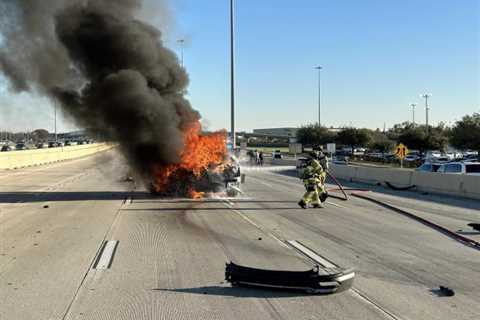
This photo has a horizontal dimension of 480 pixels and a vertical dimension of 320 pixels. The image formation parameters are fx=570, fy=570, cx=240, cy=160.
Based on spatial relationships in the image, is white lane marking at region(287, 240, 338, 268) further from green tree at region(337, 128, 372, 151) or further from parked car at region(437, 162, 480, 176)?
green tree at region(337, 128, 372, 151)

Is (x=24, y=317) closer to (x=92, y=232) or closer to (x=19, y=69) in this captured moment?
(x=92, y=232)

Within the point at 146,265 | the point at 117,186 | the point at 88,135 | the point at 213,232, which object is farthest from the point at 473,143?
the point at 146,265

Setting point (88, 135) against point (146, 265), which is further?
point (88, 135)

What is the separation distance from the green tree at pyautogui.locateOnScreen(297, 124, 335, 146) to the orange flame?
7442 centimetres

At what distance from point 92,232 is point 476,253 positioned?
696 centimetres

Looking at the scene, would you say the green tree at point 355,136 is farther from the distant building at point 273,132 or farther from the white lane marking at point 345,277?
the distant building at point 273,132

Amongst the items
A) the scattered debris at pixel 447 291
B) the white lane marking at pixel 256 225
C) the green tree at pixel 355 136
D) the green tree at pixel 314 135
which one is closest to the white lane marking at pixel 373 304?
the scattered debris at pixel 447 291

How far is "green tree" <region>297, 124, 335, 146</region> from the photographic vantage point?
93688 millimetres

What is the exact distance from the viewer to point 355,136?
88.7 meters

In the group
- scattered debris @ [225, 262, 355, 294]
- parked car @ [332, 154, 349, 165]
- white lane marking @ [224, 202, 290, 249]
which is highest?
parked car @ [332, 154, 349, 165]

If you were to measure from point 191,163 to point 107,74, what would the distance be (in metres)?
3.87

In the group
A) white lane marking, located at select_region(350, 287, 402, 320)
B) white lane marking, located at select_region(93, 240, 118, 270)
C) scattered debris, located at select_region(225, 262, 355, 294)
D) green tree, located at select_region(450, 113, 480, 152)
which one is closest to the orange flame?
white lane marking, located at select_region(93, 240, 118, 270)

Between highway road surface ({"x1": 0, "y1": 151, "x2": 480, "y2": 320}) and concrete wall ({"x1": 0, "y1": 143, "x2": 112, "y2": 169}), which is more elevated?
concrete wall ({"x1": 0, "y1": 143, "x2": 112, "y2": 169})

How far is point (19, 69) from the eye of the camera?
1652 cm
